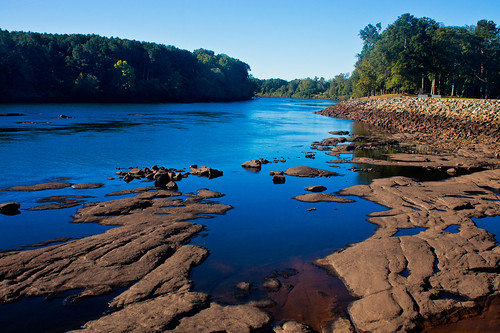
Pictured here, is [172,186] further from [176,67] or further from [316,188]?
[176,67]

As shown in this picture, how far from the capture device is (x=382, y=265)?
10820mm

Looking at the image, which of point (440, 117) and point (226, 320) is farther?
point (440, 117)

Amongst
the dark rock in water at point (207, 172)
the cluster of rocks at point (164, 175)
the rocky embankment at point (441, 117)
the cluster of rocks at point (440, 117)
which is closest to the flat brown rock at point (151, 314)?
the cluster of rocks at point (164, 175)

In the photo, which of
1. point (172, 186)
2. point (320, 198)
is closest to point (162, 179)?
point (172, 186)

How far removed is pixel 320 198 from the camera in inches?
719

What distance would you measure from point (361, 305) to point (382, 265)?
2199 millimetres

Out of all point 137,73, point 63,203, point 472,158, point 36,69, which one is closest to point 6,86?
point 36,69

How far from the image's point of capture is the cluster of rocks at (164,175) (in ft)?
66.4

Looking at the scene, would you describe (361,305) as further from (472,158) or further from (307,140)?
(307,140)

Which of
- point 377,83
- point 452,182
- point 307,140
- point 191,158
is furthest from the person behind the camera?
point 377,83

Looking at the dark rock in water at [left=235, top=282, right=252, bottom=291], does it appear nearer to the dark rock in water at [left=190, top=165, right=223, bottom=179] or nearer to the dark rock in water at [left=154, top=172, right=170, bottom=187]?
the dark rock in water at [left=154, top=172, right=170, bottom=187]

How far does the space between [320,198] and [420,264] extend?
7577mm

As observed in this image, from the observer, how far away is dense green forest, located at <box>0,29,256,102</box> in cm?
9206

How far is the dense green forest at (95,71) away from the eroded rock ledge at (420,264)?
94.8 meters
